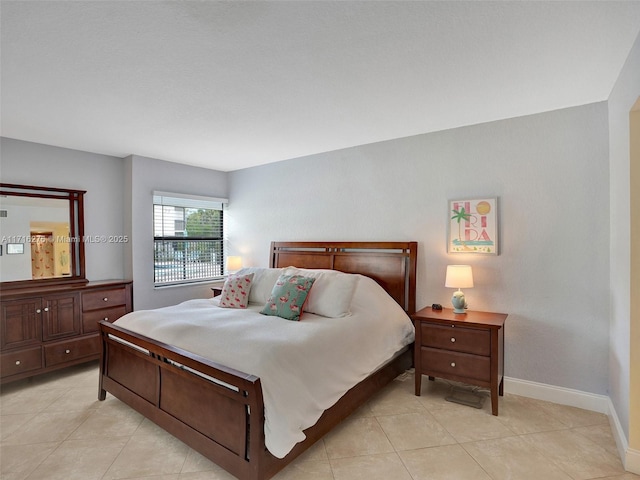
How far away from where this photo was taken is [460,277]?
2959mm

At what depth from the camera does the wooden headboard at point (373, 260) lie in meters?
3.48

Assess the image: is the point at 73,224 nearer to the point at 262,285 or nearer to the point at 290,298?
the point at 262,285

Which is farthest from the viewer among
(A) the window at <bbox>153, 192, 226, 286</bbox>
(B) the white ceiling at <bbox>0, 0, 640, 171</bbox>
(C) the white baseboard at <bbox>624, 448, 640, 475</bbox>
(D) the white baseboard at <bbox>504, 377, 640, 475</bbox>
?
(A) the window at <bbox>153, 192, 226, 286</bbox>

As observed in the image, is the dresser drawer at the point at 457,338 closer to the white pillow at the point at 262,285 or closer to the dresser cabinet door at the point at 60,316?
the white pillow at the point at 262,285

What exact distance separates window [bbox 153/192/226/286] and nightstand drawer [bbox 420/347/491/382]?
3.38m

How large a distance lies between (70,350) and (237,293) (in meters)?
1.85

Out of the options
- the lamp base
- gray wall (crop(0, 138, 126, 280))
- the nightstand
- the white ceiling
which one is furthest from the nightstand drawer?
gray wall (crop(0, 138, 126, 280))

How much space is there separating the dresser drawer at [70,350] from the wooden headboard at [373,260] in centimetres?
226

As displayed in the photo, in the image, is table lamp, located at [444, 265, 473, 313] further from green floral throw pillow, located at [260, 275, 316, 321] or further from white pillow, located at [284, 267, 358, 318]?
green floral throw pillow, located at [260, 275, 316, 321]

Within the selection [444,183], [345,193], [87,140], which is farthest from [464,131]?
[87,140]

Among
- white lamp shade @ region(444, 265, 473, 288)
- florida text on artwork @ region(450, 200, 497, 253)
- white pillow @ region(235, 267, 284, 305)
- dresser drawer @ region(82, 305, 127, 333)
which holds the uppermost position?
florida text on artwork @ region(450, 200, 497, 253)

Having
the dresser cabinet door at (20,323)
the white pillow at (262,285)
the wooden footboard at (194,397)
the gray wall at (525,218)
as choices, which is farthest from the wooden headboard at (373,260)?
the dresser cabinet door at (20,323)

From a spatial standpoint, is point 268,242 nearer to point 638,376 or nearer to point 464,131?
point 464,131

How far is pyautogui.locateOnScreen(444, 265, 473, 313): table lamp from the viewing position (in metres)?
2.95
